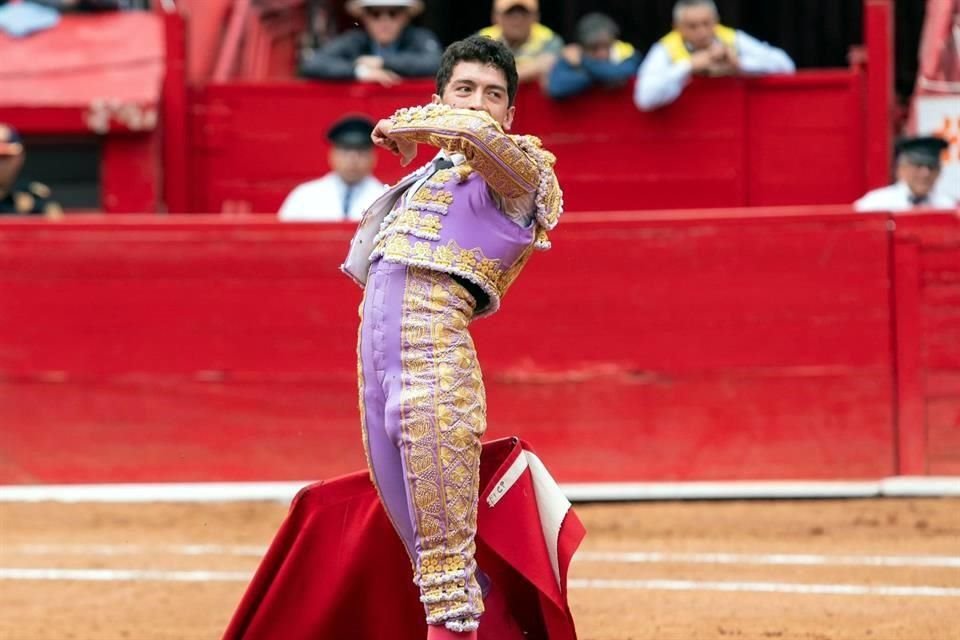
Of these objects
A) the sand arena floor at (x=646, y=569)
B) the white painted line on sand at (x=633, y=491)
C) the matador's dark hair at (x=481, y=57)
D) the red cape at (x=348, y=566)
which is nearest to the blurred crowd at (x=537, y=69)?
the white painted line on sand at (x=633, y=491)

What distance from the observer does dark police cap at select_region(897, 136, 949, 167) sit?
315 inches

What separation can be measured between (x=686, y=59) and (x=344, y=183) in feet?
5.81

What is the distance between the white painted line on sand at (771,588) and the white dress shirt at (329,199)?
2465 mm

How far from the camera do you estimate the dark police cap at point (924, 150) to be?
8.01 metres

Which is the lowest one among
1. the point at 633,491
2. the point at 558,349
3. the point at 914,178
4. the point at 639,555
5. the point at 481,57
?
the point at 633,491

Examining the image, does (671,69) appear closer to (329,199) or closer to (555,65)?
(555,65)

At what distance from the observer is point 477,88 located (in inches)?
145

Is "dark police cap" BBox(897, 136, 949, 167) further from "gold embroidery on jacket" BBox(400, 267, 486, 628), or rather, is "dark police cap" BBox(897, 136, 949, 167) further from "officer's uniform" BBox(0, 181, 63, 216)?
"gold embroidery on jacket" BBox(400, 267, 486, 628)

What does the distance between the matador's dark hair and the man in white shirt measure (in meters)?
4.22

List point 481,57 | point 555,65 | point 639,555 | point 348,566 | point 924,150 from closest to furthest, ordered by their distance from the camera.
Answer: point 481,57 → point 348,566 → point 639,555 → point 924,150 → point 555,65

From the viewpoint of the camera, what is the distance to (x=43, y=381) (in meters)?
7.80

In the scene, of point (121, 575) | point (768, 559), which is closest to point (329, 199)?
point (121, 575)

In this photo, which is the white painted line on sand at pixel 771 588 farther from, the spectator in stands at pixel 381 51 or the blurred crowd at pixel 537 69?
the spectator in stands at pixel 381 51

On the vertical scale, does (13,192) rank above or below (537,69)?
below
